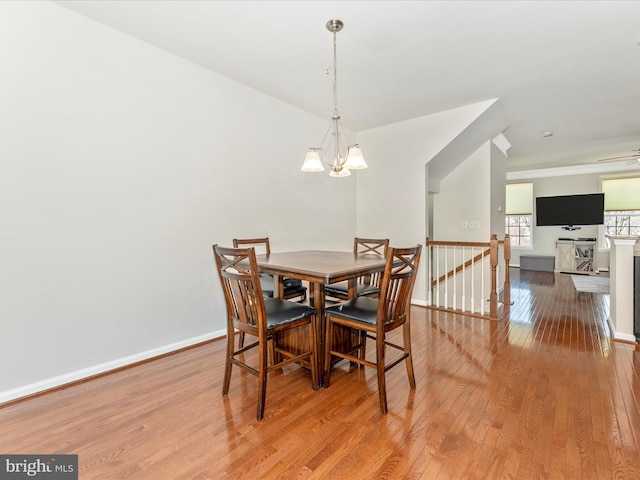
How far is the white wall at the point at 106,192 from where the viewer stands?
2061 millimetres

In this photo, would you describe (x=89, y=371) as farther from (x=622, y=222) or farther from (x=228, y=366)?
(x=622, y=222)

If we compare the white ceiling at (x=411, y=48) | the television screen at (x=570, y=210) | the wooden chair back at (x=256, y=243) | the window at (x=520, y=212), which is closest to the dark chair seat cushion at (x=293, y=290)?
the wooden chair back at (x=256, y=243)

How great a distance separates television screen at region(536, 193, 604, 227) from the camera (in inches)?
286

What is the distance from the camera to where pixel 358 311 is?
7.06 ft

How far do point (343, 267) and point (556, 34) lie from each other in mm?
2488

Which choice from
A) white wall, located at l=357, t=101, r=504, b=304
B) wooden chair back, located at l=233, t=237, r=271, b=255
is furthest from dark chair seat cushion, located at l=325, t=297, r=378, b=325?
white wall, located at l=357, t=101, r=504, b=304

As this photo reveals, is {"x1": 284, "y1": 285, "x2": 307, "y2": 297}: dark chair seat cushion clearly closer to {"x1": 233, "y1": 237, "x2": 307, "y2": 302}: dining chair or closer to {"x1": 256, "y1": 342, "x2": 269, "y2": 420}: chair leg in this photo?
{"x1": 233, "y1": 237, "x2": 307, "y2": 302}: dining chair

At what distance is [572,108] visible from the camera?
4168mm

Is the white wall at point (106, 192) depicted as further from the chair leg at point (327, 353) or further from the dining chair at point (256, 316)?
the chair leg at point (327, 353)

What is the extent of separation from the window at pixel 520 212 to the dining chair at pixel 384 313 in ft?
25.0

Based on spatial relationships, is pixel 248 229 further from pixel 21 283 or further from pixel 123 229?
pixel 21 283

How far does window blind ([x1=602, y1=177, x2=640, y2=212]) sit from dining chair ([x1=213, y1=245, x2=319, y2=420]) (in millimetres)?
8646

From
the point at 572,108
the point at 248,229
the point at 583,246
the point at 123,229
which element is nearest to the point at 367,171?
the point at 248,229

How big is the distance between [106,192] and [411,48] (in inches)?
107
